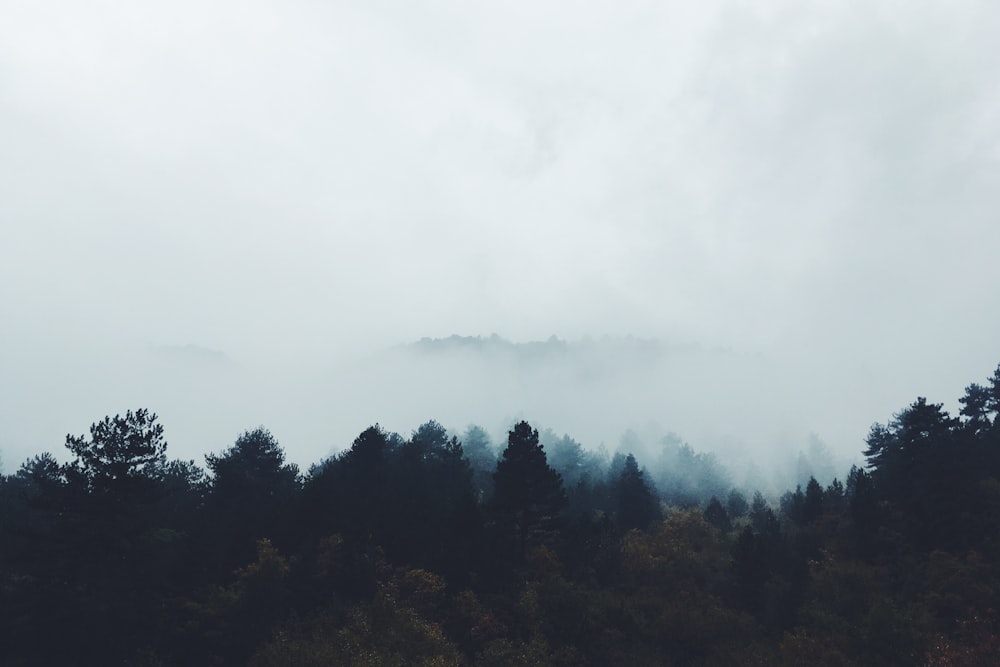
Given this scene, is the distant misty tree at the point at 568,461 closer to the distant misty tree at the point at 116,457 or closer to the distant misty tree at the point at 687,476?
the distant misty tree at the point at 687,476

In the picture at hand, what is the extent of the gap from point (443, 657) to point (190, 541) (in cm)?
2007

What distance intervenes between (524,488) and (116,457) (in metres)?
27.0

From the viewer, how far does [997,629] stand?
3312 centimetres

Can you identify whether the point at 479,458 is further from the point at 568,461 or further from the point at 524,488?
the point at 524,488

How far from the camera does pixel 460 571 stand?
40844mm

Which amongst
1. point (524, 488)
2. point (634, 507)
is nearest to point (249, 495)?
point (524, 488)

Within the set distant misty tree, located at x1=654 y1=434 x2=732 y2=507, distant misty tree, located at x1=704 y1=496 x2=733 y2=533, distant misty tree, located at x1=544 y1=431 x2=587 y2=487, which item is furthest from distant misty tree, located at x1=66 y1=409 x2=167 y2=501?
distant misty tree, located at x1=654 y1=434 x2=732 y2=507

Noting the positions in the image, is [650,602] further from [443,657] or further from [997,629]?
[997,629]

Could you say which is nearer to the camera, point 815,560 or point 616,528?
point 815,560

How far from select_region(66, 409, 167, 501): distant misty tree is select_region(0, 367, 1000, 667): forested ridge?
0.41 ft

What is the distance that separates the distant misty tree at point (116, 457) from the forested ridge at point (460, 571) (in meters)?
0.13

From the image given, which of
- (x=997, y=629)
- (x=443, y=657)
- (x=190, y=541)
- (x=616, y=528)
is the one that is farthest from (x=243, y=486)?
(x=997, y=629)

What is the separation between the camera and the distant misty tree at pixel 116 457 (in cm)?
3488

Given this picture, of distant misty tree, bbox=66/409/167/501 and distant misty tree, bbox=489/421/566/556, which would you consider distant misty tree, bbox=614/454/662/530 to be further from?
distant misty tree, bbox=66/409/167/501
